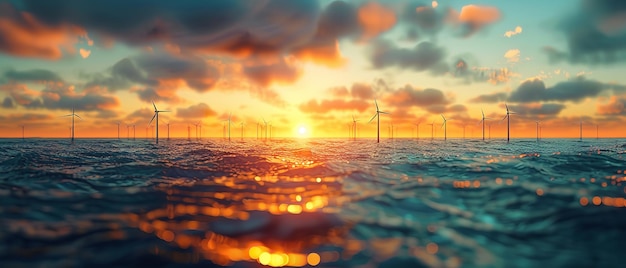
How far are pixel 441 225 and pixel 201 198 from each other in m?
9.85

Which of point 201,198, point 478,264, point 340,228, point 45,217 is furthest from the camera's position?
point 201,198

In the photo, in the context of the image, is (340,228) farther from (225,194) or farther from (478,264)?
(225,194)

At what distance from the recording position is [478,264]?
8305 millimetres

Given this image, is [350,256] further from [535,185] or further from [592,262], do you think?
[535,185]

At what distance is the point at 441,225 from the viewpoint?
10820mm

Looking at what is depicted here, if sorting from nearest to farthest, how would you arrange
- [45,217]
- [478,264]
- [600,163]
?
1. [478,264]
2. [45,217]
3. [600,163]

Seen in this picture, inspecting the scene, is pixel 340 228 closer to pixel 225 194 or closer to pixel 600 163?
pixel 225 194

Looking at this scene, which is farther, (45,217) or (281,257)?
(45,217)

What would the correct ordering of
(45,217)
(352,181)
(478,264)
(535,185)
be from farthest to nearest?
(352,181)
(535,185)
(45,217)
(478,264)

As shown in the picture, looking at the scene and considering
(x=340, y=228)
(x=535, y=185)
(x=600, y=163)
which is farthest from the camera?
(x=600, y=163)

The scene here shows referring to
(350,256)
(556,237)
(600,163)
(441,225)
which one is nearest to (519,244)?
(556,237)

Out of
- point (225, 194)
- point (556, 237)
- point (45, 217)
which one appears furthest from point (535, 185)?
point (45, 217)

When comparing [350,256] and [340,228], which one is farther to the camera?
[340,228]

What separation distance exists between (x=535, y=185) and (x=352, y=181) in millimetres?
9023
